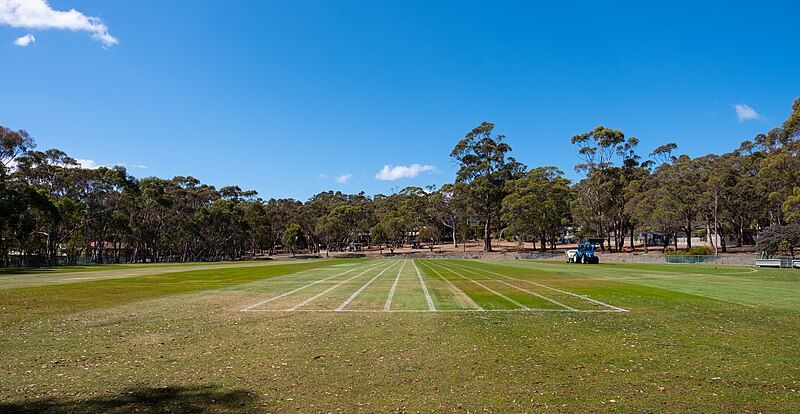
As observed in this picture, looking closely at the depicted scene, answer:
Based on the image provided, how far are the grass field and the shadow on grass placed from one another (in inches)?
1.0

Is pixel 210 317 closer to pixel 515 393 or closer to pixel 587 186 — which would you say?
pixel 515 393

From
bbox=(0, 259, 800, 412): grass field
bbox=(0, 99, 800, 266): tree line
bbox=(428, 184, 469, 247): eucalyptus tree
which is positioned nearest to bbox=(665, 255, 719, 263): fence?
bbox=(0, 99, 800, 266): tree line

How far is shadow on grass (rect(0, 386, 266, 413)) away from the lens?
6301 millimetres

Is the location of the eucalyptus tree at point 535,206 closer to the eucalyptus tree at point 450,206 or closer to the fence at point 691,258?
the eucalyptus tree at point 450,206

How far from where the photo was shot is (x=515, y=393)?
694 cm

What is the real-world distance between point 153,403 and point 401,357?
4.08 meters

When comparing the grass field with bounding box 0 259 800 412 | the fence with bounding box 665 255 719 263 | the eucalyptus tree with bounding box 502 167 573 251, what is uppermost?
the eucalyptus tree with bounding box 502 167 573 251

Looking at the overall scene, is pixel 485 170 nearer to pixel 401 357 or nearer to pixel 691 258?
pixel 691 258

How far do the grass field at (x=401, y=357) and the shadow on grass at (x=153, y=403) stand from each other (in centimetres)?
2

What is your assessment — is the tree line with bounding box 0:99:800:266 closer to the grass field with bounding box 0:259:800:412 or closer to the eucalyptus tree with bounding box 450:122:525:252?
the eucalyptus tree with bounding box 450:122:525:252

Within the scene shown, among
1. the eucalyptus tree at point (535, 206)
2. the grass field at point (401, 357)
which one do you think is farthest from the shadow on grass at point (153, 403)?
the eucalyptus tree at point (535, 206)

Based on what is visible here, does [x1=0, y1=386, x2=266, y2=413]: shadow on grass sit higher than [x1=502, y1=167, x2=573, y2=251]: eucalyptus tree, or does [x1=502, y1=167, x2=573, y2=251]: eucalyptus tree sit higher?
[x1=502, y1=167, x2=573, y2=251]: eucalyptus tree

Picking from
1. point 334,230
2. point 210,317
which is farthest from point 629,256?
point 334,230

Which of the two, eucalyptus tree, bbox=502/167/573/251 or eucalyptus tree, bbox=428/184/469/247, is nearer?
eucalyptus tree, bbox=502/167/573/251
